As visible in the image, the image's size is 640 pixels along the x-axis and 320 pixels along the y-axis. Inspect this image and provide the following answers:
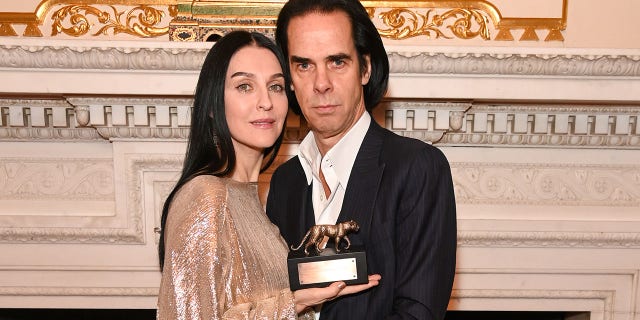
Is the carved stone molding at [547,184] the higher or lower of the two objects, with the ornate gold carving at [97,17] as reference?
lower

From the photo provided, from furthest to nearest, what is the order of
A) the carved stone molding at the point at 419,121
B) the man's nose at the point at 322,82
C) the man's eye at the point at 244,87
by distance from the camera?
the carved stone molding at the point at 419,121 → the man's eye at the point at 244,87 → the man's nose at the point at 322,82

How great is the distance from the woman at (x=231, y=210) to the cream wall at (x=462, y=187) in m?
0.51

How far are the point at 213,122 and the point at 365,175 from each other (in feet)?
1.36

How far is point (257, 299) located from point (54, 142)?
124 centimetres

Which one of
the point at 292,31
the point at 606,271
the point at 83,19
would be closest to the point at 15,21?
the point at 83,19

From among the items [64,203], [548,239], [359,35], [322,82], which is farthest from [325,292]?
[64,203]

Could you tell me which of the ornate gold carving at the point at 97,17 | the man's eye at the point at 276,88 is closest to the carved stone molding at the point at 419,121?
the ornate gold carving at the point at 97,17

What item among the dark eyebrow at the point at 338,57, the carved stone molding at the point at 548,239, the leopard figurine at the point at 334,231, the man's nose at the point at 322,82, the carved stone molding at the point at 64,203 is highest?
the dark eyebrow at the point at 338,57

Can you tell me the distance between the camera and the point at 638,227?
2.20 m

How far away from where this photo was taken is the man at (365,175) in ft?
4.26

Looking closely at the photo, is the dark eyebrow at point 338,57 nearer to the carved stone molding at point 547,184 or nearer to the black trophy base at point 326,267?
the black trophy base at point 326,267

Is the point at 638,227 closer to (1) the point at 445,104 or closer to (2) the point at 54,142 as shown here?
(1) the point at 445,104

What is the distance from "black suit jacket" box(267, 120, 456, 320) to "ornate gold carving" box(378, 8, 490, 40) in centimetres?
85

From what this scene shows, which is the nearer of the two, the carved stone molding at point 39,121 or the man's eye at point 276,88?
the man's eye at point 276,88
